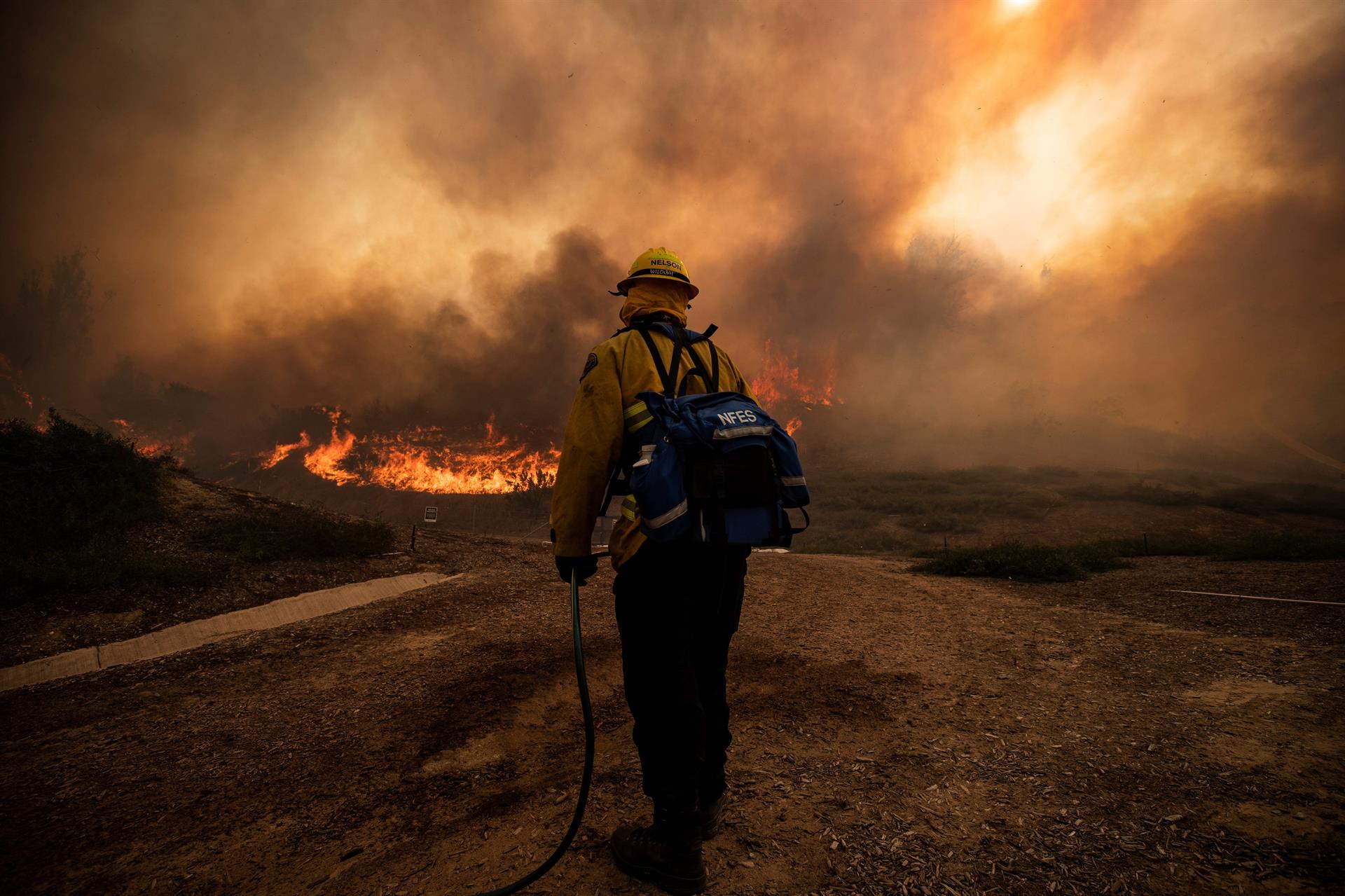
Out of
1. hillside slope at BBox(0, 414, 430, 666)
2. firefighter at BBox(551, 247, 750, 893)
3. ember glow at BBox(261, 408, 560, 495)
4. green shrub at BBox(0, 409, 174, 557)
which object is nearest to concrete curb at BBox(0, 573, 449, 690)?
hillside slope at BBox(0, 414, 430, 666)

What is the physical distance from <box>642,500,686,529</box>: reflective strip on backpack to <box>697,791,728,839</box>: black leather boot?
1.43m

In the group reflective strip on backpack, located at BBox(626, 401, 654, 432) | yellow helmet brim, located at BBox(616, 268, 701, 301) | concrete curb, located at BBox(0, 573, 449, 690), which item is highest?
yellow helmet brim, located at BBox(616, 268, 701, 301)

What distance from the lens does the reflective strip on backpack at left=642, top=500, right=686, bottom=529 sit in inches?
89.0

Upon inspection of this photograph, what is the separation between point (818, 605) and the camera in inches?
304

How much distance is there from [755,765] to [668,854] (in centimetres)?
106

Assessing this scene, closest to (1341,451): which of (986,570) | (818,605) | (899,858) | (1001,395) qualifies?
(1001,395)

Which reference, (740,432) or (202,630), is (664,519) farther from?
(202,630)

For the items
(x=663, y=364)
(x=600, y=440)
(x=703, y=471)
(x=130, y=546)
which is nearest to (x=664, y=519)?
(x=703, y=471)

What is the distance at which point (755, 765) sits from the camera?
3182mm

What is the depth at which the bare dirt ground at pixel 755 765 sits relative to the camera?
2332mm

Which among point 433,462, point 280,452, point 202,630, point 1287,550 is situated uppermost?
point 280,452

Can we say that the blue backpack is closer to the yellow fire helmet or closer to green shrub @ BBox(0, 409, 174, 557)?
the yellow fire helmet

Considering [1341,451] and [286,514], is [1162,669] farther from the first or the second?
[1341,451]

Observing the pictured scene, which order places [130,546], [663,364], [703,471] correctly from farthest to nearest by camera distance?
[130,546]
[663,364]
[703,471]
